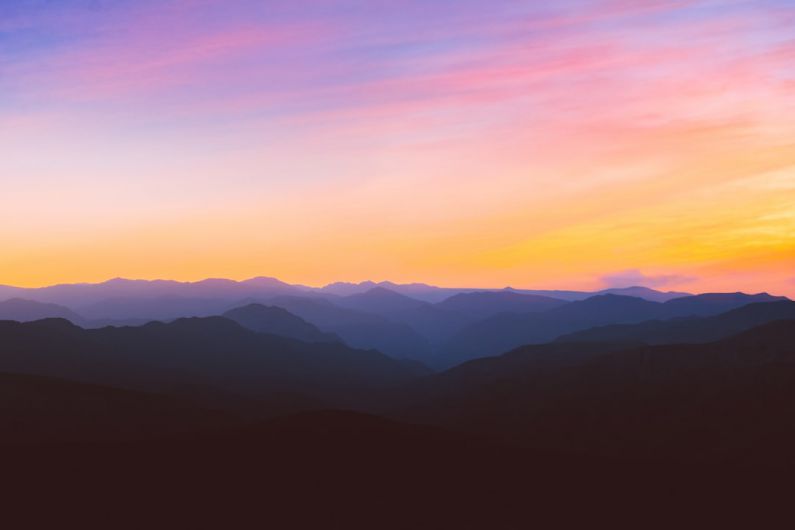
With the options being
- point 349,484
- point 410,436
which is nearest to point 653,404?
point 410,436

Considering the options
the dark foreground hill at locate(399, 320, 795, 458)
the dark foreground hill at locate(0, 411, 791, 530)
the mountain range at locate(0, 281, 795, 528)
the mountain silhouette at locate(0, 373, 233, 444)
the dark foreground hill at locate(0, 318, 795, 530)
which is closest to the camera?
the dark foreground hill at locate(0, 411, 791, 530)

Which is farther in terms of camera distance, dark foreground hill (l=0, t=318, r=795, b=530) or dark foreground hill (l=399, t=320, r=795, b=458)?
dark foreground hill (l=399, t=320, r=795, b=458)

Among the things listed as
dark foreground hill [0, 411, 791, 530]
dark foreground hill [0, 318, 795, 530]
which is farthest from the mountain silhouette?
dark foreground hill [0, 411, 791, 530]

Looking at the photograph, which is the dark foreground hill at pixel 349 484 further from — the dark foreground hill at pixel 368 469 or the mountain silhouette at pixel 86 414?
the mountain silhouette at pixel 86 414

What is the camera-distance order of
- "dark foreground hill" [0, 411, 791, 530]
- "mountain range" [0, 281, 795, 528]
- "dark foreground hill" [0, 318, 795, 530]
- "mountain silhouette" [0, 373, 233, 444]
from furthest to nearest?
"mountain silhouette" [0, 373, 233, 444]
"mountain range" [0, 281, 795, 528]
"dark foreground hill" [0, 318, 795, 530]
"dark foreground hill" [0, 411, 791, 530]

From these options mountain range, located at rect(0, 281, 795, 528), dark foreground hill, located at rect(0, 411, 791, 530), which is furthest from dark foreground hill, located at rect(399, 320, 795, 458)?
dark foreground hill, located at rect(0, 411, 791, 530)

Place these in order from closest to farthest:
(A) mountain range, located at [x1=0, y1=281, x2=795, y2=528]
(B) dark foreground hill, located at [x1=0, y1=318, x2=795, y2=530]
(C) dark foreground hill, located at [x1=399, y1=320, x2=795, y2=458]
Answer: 1. (B) dark foreground hill, located at [x1=0, y1=318, x2=795, y2=530]
2. (A) mountain range, located at [x1=0, y1=281, x2=795, y2=528]
3. (C) dark foreground hill, located at [x1=399, y1=320, x2=795, y2=458]

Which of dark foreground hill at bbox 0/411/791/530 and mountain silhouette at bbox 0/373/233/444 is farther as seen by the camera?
mountain silhouette at bbox 0/373/233/444

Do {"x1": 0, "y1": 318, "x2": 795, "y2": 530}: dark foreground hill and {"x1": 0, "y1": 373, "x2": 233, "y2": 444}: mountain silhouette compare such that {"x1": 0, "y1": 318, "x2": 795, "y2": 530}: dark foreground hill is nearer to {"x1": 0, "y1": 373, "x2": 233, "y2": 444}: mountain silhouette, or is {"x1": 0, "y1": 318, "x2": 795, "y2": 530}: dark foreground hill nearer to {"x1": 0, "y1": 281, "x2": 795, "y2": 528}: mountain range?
{"x1": 0, "y1": 281, "x2": 795, "y2": 528}: mountain range

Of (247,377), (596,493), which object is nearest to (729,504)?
→ (596,493)

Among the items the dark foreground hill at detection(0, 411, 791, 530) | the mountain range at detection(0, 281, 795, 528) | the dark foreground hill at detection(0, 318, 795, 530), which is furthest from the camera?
the mountain range at detection(0, 281, 795, 528)

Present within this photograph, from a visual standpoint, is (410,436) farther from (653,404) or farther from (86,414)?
(653,404)

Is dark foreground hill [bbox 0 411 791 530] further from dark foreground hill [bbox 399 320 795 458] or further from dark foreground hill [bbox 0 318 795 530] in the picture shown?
dark foreground hill [bbox 399 320 795 458]

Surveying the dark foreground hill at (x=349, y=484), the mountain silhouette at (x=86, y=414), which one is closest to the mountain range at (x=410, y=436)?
the dark foreground hill at (x=349, y=484)
